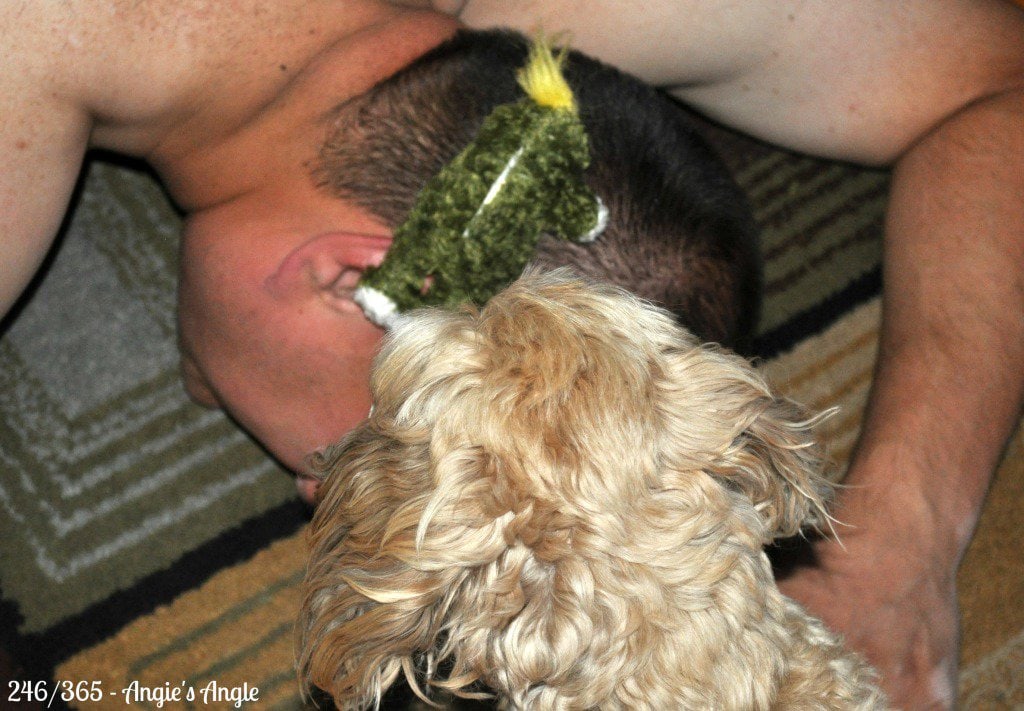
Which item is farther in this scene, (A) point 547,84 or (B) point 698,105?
(B) point 698,105

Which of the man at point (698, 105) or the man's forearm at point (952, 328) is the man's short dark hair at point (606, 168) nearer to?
the man at point (698, 105)

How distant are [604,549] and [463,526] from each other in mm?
189

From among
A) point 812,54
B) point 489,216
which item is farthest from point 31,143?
point 812,54

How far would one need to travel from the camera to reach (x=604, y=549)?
1.23 m

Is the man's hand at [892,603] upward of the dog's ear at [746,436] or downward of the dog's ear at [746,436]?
downward

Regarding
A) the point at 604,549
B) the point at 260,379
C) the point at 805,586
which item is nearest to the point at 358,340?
the point at 260,379

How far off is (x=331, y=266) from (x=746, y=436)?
0.78 metres

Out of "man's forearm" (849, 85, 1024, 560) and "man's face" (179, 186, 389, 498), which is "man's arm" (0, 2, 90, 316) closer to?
"man's face" (179, 186, 389, 498)

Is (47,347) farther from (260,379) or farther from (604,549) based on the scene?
(604,549)

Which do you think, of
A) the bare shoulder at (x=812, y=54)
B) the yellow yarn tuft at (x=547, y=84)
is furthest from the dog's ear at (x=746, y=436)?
the bare shoulder at (x=812, y=54)

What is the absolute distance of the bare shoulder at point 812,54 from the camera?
82.8 inches

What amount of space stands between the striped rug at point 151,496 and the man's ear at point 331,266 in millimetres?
674

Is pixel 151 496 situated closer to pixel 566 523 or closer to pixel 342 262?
pixel 342 262

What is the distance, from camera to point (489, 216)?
1.60 metres
